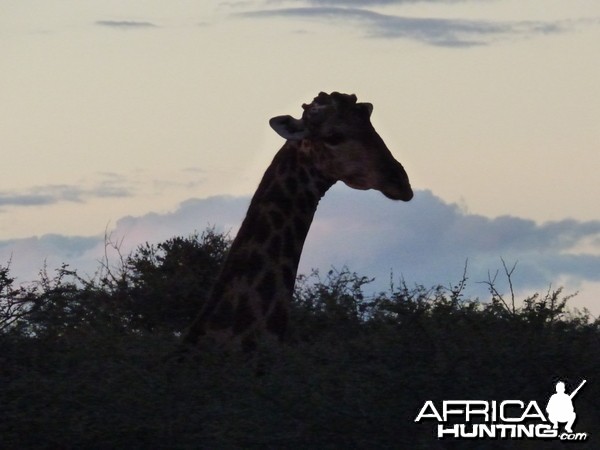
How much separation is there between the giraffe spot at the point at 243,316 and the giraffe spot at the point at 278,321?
0.60 ft

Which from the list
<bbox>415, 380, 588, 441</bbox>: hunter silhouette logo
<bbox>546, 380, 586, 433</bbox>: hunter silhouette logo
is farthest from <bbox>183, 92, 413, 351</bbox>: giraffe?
<bbox>546, 380, 586, 433</bbox>: hunter silhouette logo

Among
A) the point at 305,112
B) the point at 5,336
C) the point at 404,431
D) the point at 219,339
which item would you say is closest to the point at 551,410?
the point at 404,431

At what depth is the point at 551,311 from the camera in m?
16.4

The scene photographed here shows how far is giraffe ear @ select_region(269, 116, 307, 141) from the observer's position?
1416 centimetres

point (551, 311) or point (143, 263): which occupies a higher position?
point (143, 263)

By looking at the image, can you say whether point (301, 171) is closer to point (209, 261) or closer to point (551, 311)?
point (551, 311)

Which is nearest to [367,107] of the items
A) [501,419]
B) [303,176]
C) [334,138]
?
[334,138]

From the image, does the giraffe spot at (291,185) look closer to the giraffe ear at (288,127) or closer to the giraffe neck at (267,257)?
the giraffe neck at (267,257)

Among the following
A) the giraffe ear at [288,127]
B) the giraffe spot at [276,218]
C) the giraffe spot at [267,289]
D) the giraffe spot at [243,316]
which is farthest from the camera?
the giraffe ear at [288,127]

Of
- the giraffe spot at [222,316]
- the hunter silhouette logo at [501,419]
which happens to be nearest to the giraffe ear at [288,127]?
the giraffe spot at [222,316]

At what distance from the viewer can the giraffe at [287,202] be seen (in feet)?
44.3

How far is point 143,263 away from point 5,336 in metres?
7.24

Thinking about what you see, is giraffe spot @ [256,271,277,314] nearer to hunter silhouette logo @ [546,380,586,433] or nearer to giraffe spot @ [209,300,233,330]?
giraffe spot @ [209,300,233,330]

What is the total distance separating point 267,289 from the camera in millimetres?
13633
